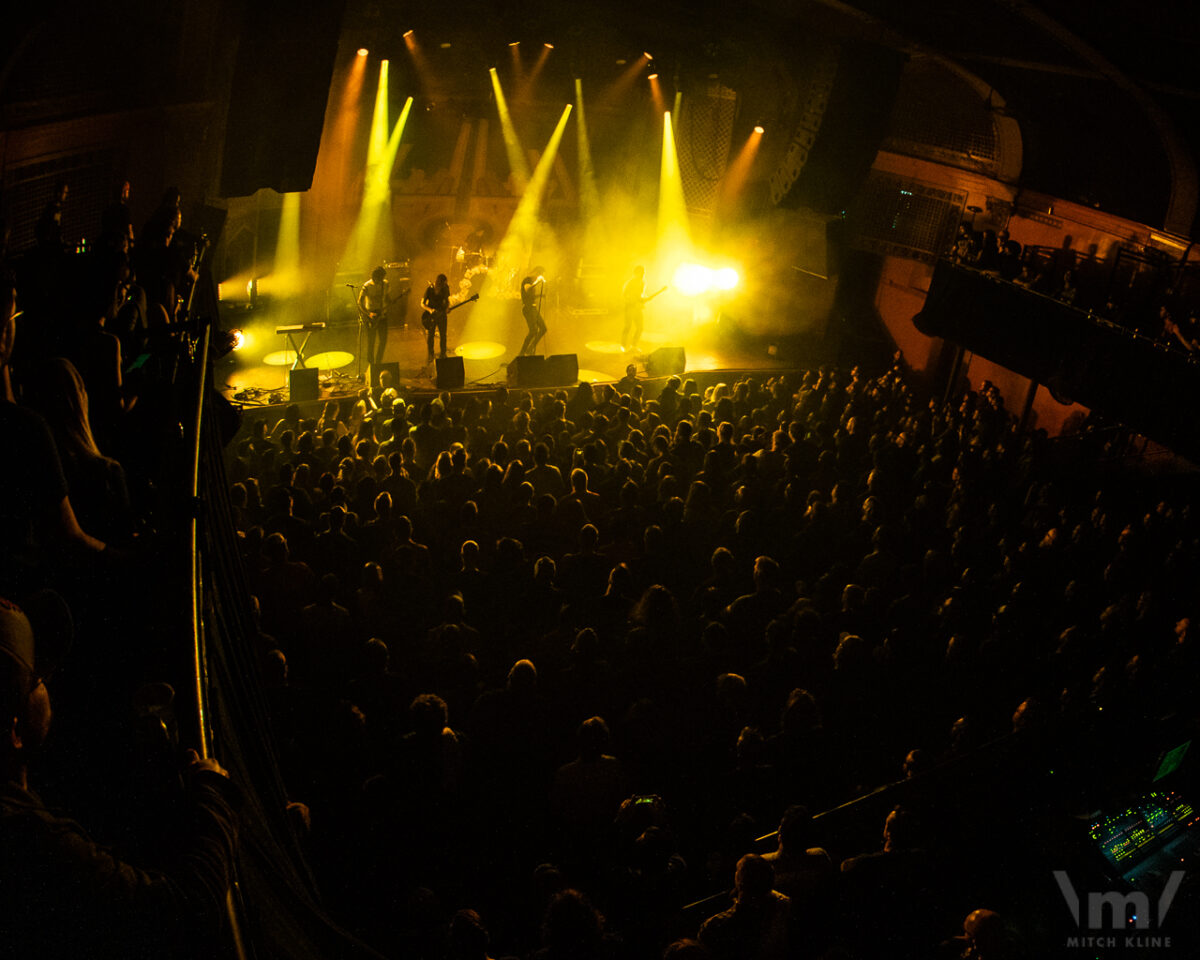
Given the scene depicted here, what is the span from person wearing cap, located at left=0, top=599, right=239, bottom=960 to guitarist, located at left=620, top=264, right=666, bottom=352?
13.7m

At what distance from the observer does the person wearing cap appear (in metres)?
1.27

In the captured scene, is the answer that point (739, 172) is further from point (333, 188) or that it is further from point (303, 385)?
point (303, 385)

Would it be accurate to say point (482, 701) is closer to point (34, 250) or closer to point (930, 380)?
point (34, 250)

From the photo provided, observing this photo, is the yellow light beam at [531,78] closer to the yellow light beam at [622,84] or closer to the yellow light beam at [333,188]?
the yellow light beam at [622,84]

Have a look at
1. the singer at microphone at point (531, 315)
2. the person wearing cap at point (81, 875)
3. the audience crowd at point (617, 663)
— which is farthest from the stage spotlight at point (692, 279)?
the person wearing cap at point (81, 875)

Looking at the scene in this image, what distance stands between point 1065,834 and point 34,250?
21.7 feet

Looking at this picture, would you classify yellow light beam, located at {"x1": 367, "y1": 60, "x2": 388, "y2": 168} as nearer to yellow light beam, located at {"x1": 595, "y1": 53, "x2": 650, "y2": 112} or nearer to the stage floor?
the stage floor

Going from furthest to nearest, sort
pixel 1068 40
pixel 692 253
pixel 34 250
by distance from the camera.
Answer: pixel 692 253 < pixel 1068 40 < pixel 34 250

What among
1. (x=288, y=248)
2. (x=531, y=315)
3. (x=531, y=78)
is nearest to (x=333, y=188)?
(x=288, y=248)

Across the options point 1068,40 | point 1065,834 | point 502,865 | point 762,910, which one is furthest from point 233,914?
point 1068,40

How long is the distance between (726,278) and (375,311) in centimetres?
771

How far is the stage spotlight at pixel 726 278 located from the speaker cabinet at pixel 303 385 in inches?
364

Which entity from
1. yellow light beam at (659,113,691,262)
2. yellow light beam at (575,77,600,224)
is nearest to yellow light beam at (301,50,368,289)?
yellow light beam at (575,77,600,224)

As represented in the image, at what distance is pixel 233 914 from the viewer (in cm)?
154
